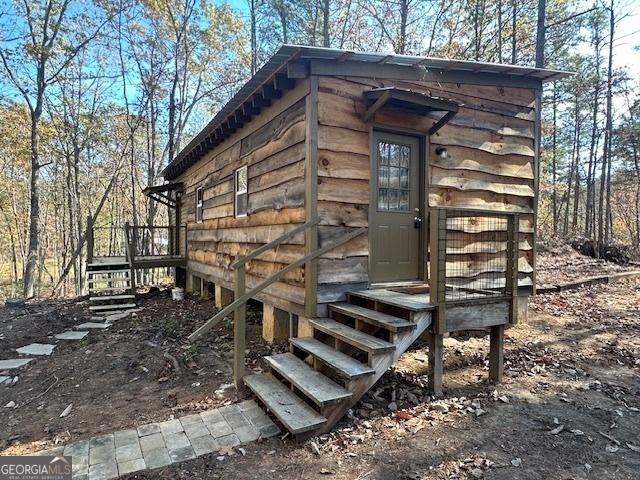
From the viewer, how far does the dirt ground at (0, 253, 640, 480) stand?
8.78 ft

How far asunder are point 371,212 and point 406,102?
1385mm

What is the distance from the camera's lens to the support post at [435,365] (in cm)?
369

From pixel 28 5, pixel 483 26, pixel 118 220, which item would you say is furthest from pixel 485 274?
pixel 118 220

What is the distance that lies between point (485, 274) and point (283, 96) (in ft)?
12.6

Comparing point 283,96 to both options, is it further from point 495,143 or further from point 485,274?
point 485,274

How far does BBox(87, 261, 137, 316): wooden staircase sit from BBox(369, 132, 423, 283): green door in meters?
6.69

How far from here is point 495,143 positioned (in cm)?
552

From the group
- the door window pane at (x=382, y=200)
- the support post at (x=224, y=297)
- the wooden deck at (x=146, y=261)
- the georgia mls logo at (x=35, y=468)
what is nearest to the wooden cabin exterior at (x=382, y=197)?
the door window pane at (x=382, y=200)

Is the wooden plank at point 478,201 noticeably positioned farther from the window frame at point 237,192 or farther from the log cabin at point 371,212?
the window frame at point 237,192

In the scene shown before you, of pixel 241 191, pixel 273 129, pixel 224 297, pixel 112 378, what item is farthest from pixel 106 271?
pixel 273 129

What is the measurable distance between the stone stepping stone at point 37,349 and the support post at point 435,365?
549cm

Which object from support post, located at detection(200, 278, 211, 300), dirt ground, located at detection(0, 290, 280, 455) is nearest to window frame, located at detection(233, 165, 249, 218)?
dirt ground, located at detection(0, 290, 280, 455)

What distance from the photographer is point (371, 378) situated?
10.5 ft

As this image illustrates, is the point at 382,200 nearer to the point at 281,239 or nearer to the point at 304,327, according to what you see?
the point at 281,239
